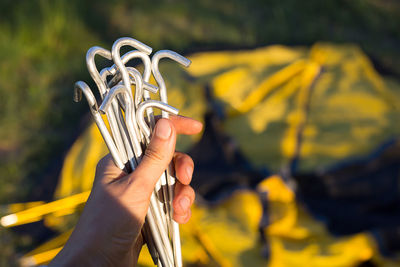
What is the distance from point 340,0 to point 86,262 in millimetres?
2805

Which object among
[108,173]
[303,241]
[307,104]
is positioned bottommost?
[303,241]

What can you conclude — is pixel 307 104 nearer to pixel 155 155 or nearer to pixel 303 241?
pixel 303 241

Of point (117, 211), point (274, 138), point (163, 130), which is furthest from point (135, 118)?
point (274, 138)

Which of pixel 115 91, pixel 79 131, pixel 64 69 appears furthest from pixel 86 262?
pixel 64 69

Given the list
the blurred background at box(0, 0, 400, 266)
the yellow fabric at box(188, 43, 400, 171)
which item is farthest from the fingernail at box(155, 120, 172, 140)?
the yellow fabric at box(188, 43, 400, 171)

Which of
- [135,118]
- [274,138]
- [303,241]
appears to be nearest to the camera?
[135,118]

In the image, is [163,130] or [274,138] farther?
[274,138]

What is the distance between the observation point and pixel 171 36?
8.93 feet

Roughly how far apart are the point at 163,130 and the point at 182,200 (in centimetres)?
18

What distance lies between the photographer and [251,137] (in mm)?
1703

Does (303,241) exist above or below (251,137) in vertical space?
below

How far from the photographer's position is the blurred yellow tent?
1.32 metres

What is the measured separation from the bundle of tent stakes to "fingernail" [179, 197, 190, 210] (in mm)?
29

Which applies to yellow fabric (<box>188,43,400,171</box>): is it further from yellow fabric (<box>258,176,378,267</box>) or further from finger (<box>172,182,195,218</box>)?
finger (<box>172,182,195,218</box>)
